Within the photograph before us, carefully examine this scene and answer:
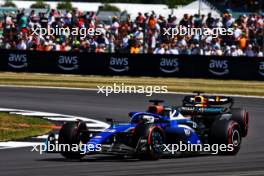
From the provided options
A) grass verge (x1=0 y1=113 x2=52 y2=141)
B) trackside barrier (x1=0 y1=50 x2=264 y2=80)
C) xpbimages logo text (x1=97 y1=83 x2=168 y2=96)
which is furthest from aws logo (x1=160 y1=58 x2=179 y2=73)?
grass verge (x1=0 y1=113 x2=52 y2=141)

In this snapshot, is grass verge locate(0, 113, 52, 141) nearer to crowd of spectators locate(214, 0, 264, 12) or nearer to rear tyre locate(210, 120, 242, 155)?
rear tyre locate(210, 120, 242, 155)

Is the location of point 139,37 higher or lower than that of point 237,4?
lower

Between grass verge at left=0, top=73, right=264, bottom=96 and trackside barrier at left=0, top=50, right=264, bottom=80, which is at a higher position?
trackside barrier at left=0, top=50, right=264, bottom=80

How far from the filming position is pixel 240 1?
53500mm

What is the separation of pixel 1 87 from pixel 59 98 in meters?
4.52

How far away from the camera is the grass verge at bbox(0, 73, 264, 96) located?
29.6m

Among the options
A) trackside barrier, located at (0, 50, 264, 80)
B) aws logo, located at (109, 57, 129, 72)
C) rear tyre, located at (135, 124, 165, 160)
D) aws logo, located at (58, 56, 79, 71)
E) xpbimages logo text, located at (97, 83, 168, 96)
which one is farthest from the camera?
aws logo, located at (58, 56, 79, 71)

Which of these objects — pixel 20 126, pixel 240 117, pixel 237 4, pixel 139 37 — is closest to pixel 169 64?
pixel 139 37

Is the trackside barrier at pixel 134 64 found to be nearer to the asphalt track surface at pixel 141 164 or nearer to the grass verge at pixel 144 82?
the grass verge at pixel 144 82

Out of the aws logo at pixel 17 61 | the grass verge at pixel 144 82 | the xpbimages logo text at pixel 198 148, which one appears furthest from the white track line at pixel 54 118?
the aws logo at pixel 17 61

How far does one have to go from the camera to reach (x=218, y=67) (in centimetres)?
3250

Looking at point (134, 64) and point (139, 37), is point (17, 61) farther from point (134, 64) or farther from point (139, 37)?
point (139, 37)

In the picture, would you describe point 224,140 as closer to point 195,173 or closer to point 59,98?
point 195,173

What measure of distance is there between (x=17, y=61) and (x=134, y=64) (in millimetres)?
4901
